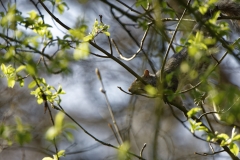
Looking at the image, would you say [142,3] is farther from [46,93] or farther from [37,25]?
[46,93]

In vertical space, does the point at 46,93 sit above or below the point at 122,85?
below

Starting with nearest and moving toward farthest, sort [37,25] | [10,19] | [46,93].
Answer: [10,19] < [37,25] < [46,93]

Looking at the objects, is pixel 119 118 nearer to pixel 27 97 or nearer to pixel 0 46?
pixel 27 97

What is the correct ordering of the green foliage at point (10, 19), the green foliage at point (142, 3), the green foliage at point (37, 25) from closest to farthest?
the green foliage at point (10, 19)
the green foliage at point (37, 25)
the green foliage at point (142, 3)

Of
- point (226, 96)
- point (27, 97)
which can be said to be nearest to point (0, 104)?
point (27, 97)

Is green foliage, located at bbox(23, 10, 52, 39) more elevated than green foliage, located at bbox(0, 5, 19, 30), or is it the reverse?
green foliage, located at bbox(23, 10, 52, 39)

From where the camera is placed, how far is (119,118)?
4.23 metres

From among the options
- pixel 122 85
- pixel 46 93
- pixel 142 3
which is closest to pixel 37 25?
pixel 46 93

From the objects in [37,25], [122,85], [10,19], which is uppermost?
[122,85]

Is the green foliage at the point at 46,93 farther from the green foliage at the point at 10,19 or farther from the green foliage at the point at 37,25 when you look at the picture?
the green foliage at the point at 10,19

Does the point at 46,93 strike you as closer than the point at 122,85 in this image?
Yes

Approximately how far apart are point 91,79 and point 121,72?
0.33 meters

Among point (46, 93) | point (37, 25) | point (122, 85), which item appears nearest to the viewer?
point (37, 25)

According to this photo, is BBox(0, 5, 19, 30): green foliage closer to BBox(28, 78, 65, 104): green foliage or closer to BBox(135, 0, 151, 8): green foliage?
BBox(28, 78, 65, 104): green foliage
